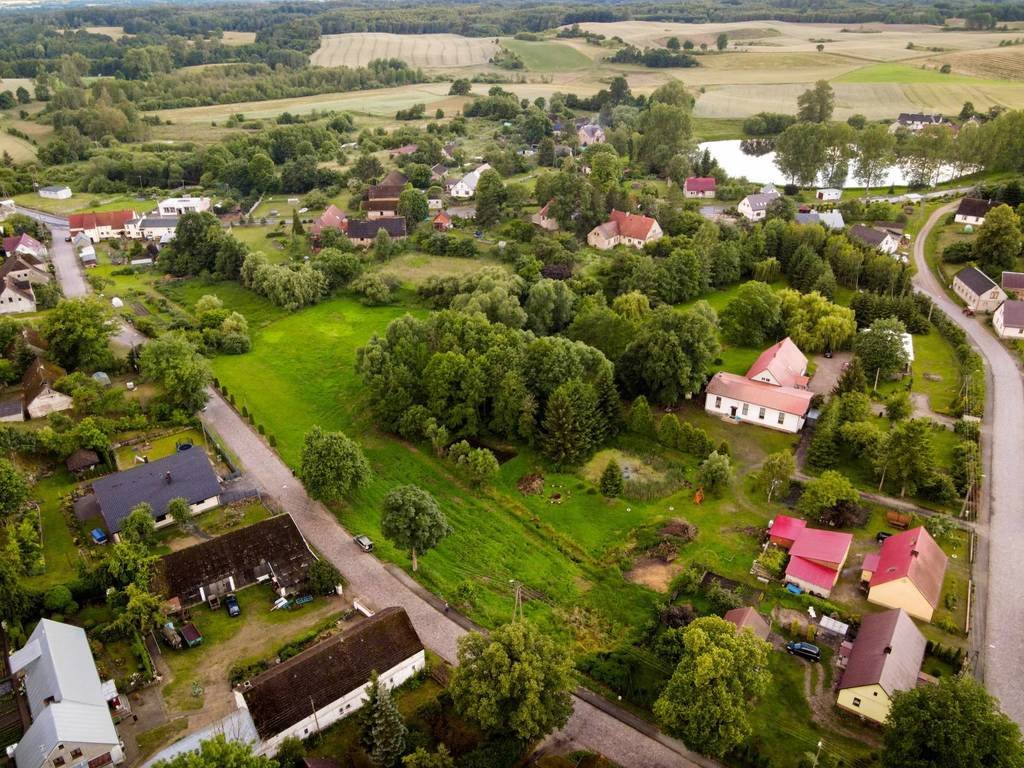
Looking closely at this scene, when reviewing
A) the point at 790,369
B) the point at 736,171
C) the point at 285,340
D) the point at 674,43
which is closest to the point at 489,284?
the point at 285,340

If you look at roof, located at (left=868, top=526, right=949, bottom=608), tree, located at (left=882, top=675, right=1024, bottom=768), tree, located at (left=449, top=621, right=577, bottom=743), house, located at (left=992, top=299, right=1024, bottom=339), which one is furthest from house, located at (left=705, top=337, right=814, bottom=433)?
tree, located at (left=449, top=621, right=577, bottom=743)

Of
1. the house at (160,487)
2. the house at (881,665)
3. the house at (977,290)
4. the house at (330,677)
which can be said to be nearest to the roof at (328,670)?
the house at (330,677)

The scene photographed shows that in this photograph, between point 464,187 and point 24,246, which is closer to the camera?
point 24,246

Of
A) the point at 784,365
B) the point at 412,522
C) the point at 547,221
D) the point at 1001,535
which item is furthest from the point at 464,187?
the point at 1001,535

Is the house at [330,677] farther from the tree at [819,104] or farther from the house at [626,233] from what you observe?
the tree at [819,104]

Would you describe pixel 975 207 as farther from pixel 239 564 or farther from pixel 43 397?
pixel 43 397

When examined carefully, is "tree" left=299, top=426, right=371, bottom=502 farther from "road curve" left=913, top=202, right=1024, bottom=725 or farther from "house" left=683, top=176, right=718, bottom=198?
"house" left=683, top=176, right=718, bottom=198
